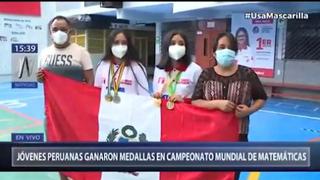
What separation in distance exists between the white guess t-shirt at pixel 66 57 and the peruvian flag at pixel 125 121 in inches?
3.2

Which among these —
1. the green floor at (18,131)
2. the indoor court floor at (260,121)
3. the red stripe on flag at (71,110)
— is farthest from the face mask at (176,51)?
the green floor at (18,131)

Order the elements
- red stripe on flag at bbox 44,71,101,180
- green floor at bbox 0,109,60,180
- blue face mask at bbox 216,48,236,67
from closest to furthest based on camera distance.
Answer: blue face mask at bbox 216,48,236,67 → red stripe on flag at bbox 44,71,101,180 → green floor at bbox 0,109,60,180

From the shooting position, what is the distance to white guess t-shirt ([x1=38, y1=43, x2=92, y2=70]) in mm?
2273

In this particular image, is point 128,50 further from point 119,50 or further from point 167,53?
point 167,53

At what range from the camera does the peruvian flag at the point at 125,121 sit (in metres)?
2.04

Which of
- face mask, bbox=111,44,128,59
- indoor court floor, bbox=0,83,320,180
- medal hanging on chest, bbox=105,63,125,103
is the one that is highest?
face mask, bbox=111,44,128,59

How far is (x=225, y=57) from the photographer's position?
2002 mm

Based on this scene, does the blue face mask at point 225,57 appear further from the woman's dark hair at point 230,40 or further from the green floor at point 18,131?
the green floor at point 18,131

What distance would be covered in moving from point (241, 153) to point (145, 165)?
15.3 inches

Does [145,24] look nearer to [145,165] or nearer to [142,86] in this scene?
[142,86]

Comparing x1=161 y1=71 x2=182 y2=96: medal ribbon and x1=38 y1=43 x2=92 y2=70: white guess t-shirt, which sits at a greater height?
x1=38 y1=43 x2=92 y2=70: white guess t-shirt

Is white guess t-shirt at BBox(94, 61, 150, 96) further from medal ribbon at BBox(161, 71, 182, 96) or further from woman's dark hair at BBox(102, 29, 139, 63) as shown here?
medal ribbon at BBox(161, 71, 182, 96)

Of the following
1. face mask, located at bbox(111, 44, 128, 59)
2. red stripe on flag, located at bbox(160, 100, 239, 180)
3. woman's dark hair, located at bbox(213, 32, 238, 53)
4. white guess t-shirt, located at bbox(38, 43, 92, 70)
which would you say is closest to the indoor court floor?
white guess t-shirt, located at bbox(38, 43, 92, 70)

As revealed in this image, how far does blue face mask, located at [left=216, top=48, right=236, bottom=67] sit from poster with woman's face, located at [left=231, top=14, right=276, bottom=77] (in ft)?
0.60
